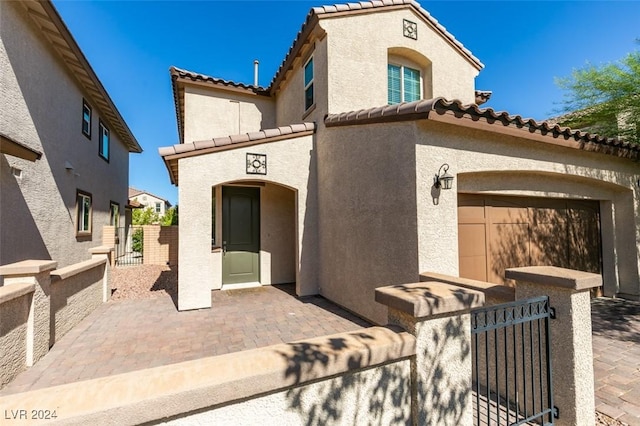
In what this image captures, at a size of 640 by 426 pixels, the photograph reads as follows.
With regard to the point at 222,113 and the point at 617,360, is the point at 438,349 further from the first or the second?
the point at 222,113

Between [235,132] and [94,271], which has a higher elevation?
[235,132]

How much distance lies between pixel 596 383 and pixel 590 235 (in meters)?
5.90

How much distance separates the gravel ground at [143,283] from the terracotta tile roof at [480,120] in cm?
730

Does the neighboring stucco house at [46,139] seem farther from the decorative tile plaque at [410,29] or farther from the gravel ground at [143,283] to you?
the decorative tile plaque at [410,29]

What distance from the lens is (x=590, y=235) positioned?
25.7 feet

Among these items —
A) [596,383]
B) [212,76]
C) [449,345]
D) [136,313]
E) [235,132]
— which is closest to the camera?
[449,345]

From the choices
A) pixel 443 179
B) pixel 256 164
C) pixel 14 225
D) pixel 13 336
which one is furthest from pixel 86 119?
pixel 443 179

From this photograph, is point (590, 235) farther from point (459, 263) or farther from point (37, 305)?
point (37, 305)

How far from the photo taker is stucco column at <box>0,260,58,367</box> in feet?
14.1

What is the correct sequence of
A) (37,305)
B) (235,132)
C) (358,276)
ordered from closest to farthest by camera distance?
(37,305) → (358,276) → (235,132)

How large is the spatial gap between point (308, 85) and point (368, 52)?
215 cm

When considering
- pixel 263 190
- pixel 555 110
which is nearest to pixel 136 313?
pixel 263 190

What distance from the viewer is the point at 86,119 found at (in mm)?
11805

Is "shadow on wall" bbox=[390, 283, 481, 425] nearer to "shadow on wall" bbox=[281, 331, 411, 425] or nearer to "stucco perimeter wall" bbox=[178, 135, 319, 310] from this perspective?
"shadow on wall" bbox=[281, 331, 411, 425]
